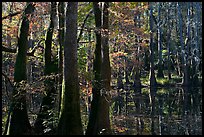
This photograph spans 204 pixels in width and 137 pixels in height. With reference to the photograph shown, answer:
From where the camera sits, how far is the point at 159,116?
18797 millimetres

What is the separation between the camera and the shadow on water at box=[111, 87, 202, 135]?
1495 cm

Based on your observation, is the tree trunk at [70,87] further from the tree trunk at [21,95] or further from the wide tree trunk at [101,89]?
the tree trunk at [21,95]

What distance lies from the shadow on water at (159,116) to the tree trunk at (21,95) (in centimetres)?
369

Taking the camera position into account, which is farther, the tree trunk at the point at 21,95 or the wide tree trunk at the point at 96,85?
the tree trunk at the point at 21,95

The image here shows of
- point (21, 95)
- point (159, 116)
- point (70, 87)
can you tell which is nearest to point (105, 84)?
point (70, 87)

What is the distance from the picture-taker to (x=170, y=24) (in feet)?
158

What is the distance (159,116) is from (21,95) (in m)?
8.09

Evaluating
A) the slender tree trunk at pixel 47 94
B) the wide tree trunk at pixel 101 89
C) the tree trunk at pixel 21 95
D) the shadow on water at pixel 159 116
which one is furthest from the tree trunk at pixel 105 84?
the tree trunk at pixel 21 95

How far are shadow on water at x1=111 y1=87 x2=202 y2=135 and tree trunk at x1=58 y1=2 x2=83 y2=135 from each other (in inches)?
184

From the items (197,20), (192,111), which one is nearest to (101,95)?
(192,111)

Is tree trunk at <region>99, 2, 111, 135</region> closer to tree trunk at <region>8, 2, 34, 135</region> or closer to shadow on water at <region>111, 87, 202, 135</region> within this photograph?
shadow on water at <region>111, 87, 202, 135</region>

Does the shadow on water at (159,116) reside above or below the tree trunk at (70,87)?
below

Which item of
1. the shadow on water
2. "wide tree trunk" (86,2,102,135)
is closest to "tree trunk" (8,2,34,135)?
"wide tree trunk" (86,2,102,135)

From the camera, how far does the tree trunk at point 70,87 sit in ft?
33.0
